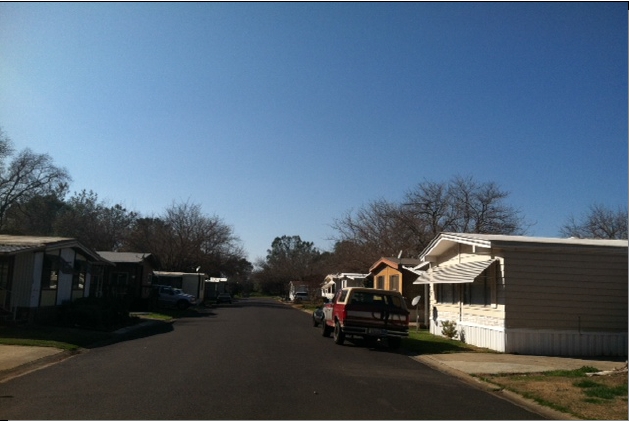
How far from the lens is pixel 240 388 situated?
10109 mm

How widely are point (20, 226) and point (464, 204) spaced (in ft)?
131

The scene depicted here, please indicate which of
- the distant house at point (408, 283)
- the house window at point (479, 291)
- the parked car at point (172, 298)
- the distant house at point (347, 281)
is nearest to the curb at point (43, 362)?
the house window at point (479, 291)

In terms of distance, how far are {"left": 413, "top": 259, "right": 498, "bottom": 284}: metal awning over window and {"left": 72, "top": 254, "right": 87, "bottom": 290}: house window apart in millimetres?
15327

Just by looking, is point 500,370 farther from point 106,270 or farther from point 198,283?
point 198,283

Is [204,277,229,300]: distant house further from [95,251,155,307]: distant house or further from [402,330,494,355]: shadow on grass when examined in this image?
[402,330,494,355]: shadow on grass

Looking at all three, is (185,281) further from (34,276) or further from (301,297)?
(34,276)

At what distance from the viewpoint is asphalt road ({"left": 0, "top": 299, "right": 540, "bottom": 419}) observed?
8.37 m

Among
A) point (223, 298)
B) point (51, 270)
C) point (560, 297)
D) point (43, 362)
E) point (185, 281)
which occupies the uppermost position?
point (185, 281)

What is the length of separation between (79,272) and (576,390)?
22.1 m

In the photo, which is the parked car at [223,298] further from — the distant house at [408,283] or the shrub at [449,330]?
the shrub at [449,330]

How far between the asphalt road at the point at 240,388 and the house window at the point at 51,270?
327 inches

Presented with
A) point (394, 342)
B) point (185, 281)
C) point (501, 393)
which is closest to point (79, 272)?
point (394, 342)

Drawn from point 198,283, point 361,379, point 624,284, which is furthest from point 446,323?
point 198,283

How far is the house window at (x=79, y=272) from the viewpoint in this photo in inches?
1038
